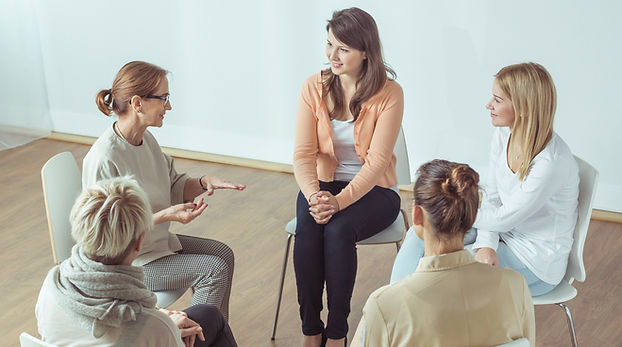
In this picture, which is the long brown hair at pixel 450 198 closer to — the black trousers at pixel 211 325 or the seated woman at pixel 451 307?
the seated woman at pixel 451 307

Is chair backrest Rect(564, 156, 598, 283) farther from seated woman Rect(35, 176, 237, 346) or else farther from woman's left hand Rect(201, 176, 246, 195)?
seated woman Rect(35, 176, 237, 346)

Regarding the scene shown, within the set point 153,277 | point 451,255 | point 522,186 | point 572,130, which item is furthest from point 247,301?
point 572,130

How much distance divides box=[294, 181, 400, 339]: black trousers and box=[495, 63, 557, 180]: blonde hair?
581 millimetres

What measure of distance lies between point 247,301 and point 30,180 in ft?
6.16

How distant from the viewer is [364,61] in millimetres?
2791

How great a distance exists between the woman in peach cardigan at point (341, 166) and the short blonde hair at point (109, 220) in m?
0.90

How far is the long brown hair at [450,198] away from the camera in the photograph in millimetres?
1780

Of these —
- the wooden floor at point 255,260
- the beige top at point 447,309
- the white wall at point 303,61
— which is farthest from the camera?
the white wall at point 303,61

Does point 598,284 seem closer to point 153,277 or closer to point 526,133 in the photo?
point 526,133

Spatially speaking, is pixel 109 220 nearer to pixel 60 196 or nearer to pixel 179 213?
pixel 179 213

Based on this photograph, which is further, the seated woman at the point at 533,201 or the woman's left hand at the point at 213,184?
the woman's left hand at the point at 213,184

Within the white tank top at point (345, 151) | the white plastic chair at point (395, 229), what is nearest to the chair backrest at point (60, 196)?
the white plastic chair at point (395, 229)

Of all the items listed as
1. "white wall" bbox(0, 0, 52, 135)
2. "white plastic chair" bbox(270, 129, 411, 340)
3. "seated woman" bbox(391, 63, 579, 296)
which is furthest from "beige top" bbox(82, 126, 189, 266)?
"white wall" bbox(0, 0, 52, 135)

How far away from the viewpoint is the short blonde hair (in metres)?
1.74
